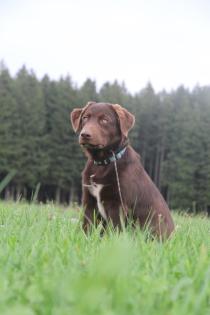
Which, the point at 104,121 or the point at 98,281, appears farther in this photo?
the point at 104,121

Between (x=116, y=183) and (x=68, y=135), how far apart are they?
4557 centimetres

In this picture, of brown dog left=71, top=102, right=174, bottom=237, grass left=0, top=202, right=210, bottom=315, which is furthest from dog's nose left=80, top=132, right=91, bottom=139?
grass left=0, top=202, right=210, bottom=315

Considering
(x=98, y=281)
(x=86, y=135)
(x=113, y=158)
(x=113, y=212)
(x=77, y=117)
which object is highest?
(x=77, y=117)

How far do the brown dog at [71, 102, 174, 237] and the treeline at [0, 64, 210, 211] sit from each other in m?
37.9

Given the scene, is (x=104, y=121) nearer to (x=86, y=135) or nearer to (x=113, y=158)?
(x=86, y=135)

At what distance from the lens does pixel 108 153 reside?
4.88 metres

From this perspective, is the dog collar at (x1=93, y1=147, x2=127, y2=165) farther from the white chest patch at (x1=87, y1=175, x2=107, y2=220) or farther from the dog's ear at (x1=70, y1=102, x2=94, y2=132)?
the dog's ear at (x1=70, y1=102, x2=94, y2=132)

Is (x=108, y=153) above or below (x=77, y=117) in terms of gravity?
below

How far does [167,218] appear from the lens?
4.87m

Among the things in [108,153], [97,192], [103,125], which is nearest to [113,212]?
[97,192]

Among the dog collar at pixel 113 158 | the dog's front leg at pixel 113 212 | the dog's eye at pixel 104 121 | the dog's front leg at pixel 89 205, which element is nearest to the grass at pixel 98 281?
the dog's front leg at pixel 113 212

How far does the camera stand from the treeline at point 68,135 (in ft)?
154

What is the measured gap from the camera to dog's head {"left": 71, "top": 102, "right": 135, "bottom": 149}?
4.82 meters

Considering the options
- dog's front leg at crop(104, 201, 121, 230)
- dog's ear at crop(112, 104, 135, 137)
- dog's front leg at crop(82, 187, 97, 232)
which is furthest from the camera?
dog's ear at crop(112, 104, 135, 137)
